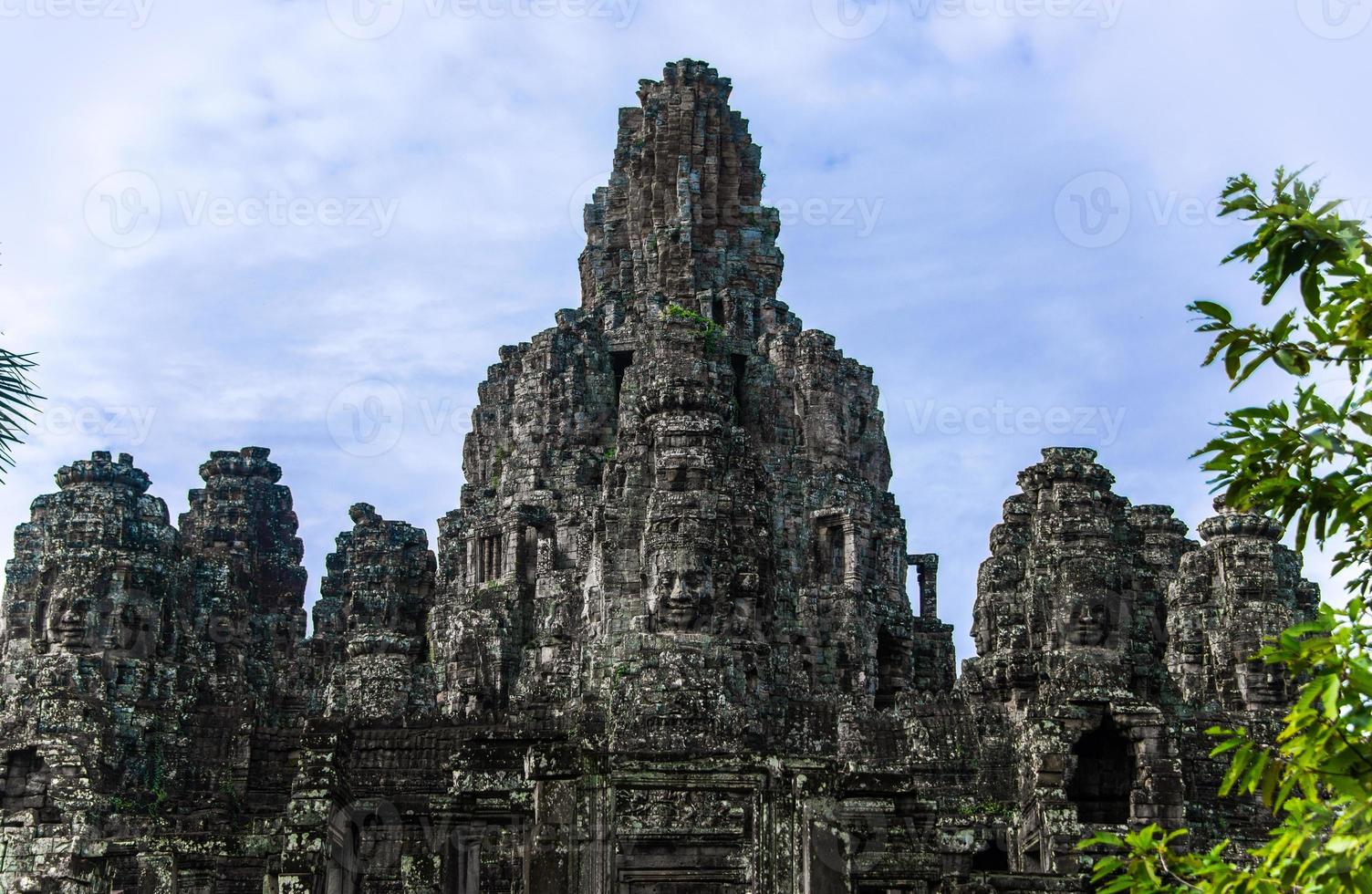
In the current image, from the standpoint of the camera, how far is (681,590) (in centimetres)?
3023

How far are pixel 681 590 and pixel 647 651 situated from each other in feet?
4.58

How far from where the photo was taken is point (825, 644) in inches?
1716

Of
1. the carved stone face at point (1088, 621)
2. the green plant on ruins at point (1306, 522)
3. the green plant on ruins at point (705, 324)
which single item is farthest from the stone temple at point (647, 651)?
the green plant on ruins at point (1306, 522)

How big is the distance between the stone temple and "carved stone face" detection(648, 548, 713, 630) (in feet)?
0.16

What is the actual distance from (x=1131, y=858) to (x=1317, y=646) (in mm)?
1492

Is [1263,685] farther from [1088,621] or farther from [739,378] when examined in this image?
[739,378]

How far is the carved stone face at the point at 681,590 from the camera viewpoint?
30203 millimetres

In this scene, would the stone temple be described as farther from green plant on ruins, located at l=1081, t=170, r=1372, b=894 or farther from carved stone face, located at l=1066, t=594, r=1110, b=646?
green plant on ruins, located at l=1081, t=170, r=1372, b=894

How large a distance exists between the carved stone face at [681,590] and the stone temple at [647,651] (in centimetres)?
5

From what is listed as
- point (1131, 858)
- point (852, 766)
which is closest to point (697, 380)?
point (852, 766)

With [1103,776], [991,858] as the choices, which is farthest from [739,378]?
[991,858]

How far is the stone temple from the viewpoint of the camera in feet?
60.2

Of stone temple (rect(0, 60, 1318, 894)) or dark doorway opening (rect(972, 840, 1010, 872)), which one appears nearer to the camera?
stone temple (rect(0, 60, 1318, 894))

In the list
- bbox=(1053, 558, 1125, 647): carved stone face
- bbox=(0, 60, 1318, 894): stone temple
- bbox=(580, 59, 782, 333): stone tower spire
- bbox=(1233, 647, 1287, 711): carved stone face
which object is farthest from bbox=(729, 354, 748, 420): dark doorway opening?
bbox=(1053, 558, 1125, 647): carved stone face
